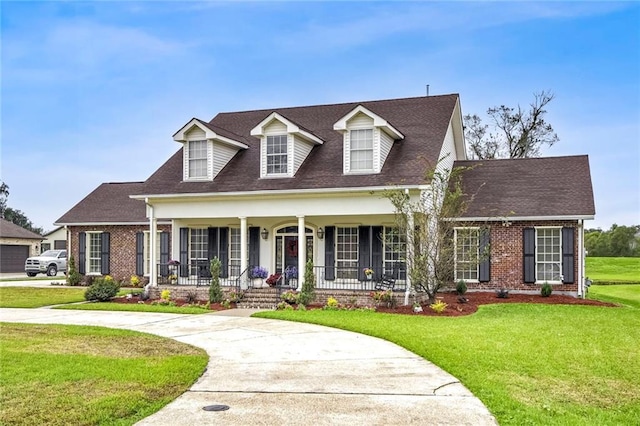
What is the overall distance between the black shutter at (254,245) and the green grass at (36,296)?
5981 mm

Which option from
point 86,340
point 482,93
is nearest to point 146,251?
point 86,340

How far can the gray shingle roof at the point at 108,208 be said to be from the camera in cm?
2714

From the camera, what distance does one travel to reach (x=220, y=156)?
2202cm

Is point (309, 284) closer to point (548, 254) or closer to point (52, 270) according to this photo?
point (548, 254)

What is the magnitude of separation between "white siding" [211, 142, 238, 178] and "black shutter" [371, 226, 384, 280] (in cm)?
610

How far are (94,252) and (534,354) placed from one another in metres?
22.7

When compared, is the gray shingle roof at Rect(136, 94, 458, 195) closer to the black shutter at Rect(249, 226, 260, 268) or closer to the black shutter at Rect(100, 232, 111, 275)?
the black shutter at Rect(249, 226, 260, 268)

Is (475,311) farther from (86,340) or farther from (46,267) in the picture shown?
(46,267)

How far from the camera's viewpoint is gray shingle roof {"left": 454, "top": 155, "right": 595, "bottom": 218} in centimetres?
2026

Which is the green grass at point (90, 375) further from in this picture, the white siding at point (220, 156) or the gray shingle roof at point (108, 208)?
the gray shingle roof at point (108, 208)

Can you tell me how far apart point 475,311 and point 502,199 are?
6.11 m

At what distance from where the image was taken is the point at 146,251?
26.1 m

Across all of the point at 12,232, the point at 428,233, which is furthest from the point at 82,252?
the point at 12,232

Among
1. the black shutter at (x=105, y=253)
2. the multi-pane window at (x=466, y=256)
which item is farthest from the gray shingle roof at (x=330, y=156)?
the black shutter at (x=105, y=253)
